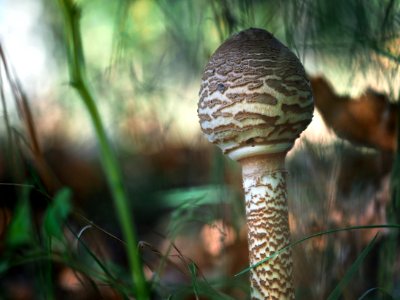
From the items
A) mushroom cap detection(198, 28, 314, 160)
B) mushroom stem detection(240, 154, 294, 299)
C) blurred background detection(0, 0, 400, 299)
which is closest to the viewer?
mushroom cap detection(198, 28, 314, 160)

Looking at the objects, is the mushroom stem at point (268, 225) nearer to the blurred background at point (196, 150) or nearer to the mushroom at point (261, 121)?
the mushroom at point (261, 121)

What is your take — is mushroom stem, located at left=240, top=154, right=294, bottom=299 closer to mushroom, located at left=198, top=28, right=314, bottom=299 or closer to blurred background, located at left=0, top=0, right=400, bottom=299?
mushroom, located at left=198, top=28, right=314, bottom=299

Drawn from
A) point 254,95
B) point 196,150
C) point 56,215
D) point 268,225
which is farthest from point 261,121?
point 196,150

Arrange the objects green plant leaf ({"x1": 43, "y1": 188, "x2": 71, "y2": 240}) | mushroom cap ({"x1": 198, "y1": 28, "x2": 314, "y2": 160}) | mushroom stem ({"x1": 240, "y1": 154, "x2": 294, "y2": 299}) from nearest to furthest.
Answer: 1. green plant leaf ({"x1": 43, "y1": 188, "x2": 71, "y2": 240})
2. mushroom cap ({"x1": 198, "y1": 28, "x2": 314, "y2": 160})
3. mushroom stem ({"x1": 240, "y1": 154, "x2": 294, "y2": 299})

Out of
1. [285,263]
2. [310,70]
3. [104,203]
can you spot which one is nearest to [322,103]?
[310,70]

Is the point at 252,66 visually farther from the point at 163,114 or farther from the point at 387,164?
the point at 163,114

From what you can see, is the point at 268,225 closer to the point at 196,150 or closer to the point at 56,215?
the point at 56,215

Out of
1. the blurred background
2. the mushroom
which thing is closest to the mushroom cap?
the mushroom
